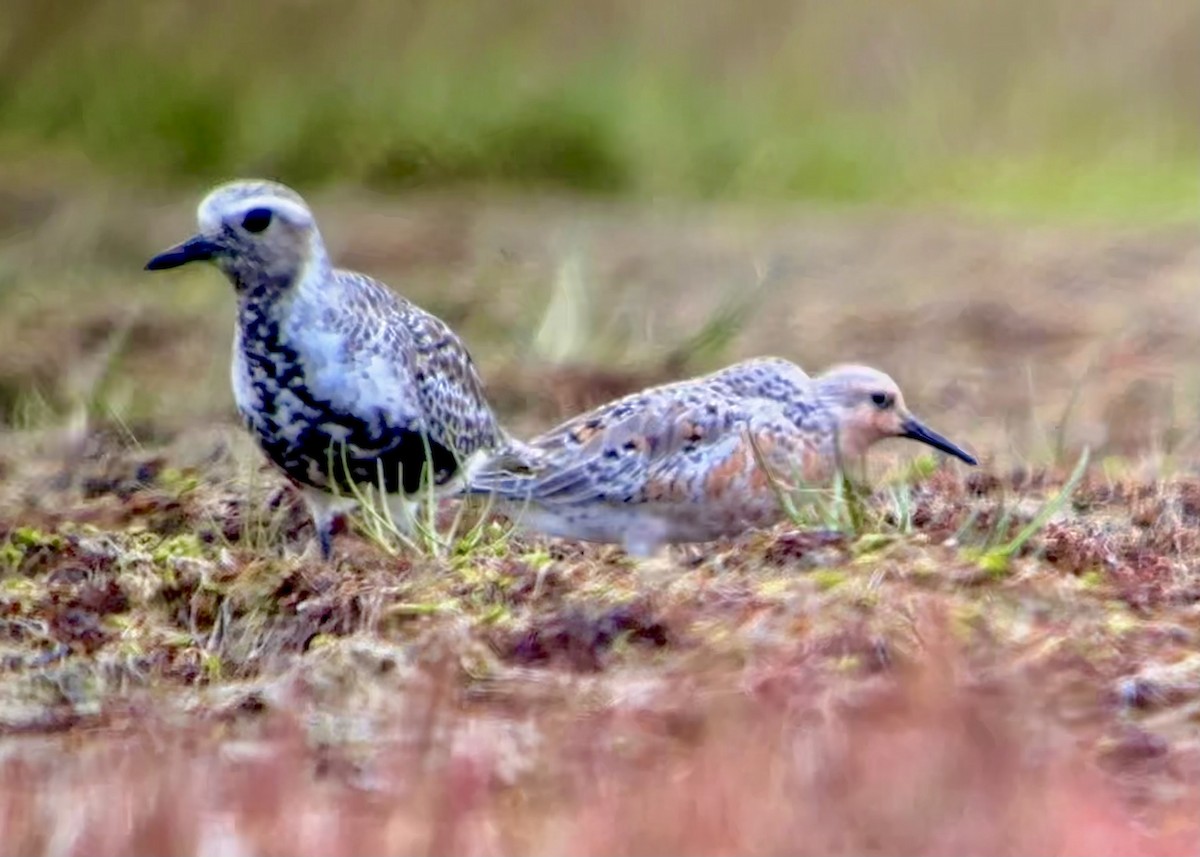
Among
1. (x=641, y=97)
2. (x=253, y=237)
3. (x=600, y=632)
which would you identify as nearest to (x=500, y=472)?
(x=253, y=237)

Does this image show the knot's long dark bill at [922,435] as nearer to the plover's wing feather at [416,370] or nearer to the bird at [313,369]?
the plover's wing feather at [416,370]

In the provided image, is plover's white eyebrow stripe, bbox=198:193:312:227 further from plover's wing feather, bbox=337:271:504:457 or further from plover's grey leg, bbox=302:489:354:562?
plover's grey leg, bbox=302:489:354:562

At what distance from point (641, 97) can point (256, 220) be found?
352 inches

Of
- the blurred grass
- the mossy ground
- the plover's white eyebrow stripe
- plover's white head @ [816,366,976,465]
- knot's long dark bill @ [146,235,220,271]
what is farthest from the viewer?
the blurred grass

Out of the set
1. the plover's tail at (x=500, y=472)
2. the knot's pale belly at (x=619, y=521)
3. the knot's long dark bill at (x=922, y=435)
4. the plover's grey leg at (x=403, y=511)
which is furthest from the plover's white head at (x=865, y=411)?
the plover's grey leg at (x=403, y=511)

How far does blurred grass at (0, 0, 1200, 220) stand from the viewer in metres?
15.0

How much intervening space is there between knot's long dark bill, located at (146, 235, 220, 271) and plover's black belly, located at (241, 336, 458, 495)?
0.93ft

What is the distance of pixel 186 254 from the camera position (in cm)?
706

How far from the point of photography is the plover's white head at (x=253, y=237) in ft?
23.3

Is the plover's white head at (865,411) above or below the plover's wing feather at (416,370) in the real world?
below

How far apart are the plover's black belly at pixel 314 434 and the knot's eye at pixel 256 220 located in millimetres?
327

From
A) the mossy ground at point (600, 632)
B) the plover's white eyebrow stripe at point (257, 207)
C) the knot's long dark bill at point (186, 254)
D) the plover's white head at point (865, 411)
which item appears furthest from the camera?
the plover's white head at point (865, 411)

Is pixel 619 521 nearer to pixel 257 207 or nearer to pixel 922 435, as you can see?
pixel 922 435

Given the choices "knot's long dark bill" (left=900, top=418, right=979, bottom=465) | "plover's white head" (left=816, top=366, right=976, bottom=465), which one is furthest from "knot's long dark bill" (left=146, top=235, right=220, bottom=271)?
"knot's long dark bill" (left=900, top=418, right=979, bottom=465)
